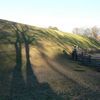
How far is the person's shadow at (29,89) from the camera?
1836 centimetres

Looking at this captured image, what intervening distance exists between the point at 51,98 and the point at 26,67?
41.7ft

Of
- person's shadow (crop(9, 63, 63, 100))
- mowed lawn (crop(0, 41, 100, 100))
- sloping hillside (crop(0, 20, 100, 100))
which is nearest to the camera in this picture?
person's shadow (crop(9, 63, 63, 100))

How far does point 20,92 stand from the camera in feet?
64.1

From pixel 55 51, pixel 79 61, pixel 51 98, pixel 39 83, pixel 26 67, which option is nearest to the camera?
pixel 51 98

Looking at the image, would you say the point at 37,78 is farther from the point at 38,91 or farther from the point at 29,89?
the point at 38,91

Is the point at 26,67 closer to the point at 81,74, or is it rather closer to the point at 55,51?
the point at 81,74

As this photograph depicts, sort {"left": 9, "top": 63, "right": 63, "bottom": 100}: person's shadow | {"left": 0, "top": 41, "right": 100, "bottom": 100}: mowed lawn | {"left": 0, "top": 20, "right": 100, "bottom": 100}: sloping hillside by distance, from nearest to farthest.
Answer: {"left": 9, "top": 63, "right": 63, "bottom": 100}: person's shadow < {"left": 0, "top": 41, "right": 100, "bottom": 100}: mowed lawn < {"left": 0, "top": 20, "right": 100, "bottom": 100}: sloping hillside

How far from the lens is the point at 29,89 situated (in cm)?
2056

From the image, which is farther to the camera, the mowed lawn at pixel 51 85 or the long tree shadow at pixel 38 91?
the mowed lawn at pixel 51 85

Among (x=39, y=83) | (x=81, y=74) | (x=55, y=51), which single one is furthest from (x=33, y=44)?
(x=39, y=83)

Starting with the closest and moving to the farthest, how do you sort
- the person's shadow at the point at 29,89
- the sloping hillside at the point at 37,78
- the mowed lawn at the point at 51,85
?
the person's shadow at the point at 29,89, the mowed lawn at the point at 51,85, the sloping hillside at the point at 37,78

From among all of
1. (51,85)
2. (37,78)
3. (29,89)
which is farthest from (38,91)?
(37,78)

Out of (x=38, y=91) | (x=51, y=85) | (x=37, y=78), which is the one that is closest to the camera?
(x=38, y=91)

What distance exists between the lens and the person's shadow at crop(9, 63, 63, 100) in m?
18.4
